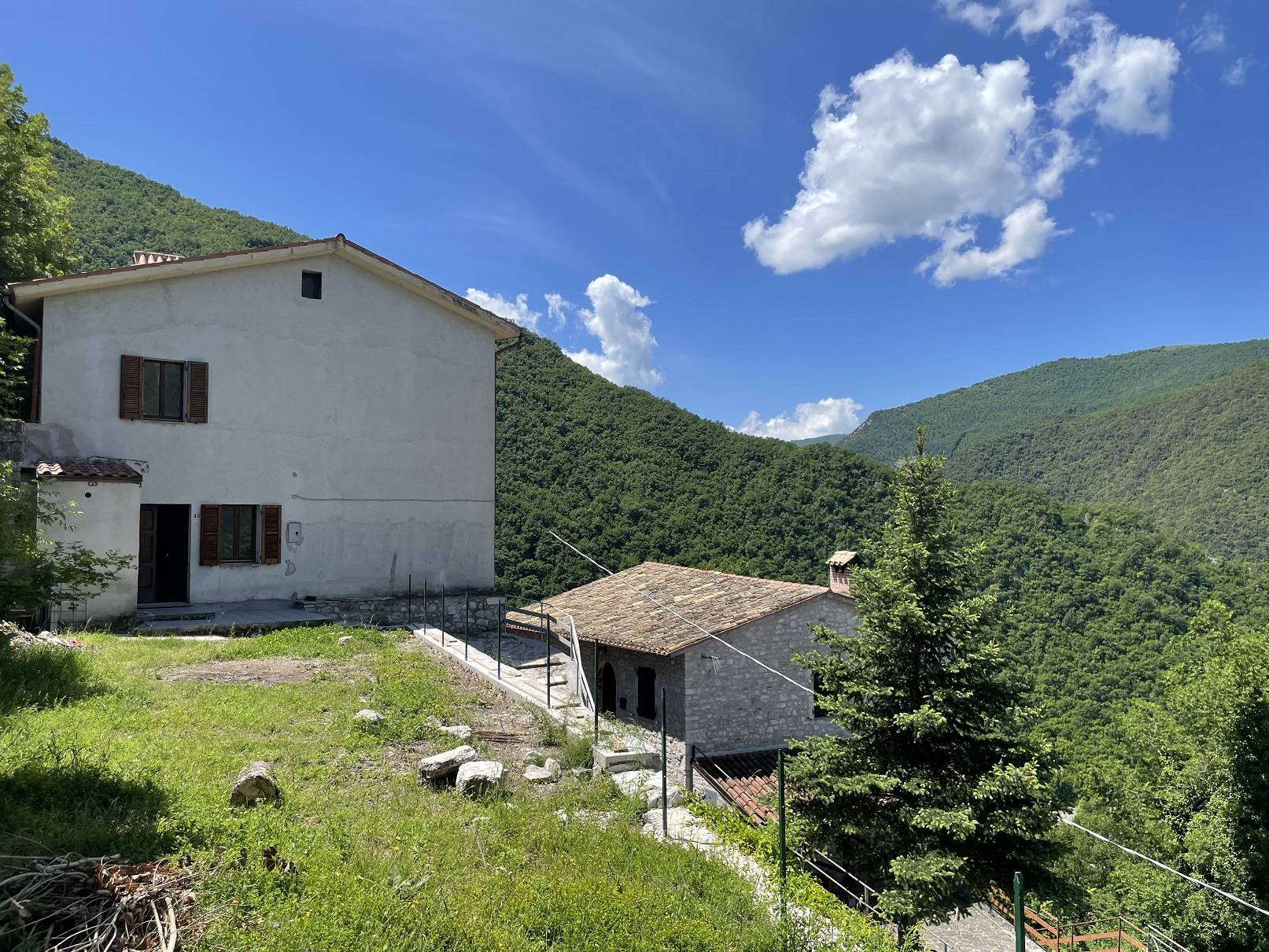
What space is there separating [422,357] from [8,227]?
10675 millimetres

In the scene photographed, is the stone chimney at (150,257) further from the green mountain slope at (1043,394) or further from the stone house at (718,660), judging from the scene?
the green mountain slope at (1043,394)

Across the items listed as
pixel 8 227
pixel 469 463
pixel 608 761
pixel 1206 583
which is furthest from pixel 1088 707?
pixel 8 227

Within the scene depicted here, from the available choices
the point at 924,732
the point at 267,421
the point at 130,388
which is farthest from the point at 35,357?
the point at 924,732

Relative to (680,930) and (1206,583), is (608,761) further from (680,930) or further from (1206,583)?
(1206,583)

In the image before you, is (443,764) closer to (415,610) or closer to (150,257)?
(415,610)

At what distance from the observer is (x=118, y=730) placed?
309 inches

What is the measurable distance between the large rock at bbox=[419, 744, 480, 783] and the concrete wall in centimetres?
746

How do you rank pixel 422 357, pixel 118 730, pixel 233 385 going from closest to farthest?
1. pixel 118 730
2. pixel 233 385
3. pixel 422 357

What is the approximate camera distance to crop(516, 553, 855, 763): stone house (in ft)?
50.0

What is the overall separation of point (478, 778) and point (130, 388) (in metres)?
13.3

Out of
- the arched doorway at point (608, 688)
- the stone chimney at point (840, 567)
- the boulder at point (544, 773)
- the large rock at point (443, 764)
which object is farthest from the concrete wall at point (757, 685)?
the large rock at point (443, 764)

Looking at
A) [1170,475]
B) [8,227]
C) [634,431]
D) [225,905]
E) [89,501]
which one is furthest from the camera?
[1170,475]

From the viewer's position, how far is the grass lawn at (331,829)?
15.9 feet

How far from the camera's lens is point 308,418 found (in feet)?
58.5
